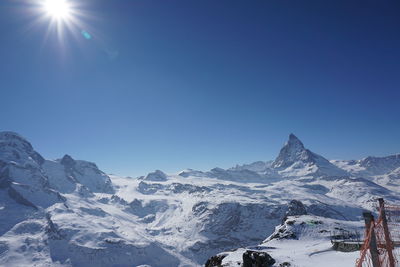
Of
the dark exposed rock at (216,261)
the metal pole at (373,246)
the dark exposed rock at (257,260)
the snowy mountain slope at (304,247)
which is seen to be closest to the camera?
the metal pole at (373,246)

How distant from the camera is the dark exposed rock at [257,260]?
50.3m

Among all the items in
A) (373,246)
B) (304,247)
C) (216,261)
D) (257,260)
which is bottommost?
(216,261)

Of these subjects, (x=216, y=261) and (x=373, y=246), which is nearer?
(x=373, y=246)

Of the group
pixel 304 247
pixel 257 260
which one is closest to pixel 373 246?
pixel 257 260

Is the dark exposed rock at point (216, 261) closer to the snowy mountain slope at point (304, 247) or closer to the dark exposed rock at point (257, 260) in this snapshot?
the snowy mountain slope at point (304, 247)

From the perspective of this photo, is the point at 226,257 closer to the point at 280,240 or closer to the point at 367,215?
the point at 280,240

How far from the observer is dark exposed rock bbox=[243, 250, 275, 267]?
50.3 meters

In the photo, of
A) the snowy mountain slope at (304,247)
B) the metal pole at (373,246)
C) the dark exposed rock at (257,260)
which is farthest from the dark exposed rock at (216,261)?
the metal pole at (373,246)

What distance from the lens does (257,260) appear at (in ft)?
166

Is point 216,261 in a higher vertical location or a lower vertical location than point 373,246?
lower

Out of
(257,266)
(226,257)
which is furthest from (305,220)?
(257,266)

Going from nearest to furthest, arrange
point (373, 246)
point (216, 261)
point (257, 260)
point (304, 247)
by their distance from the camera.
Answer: point (373, 246) < point (257, 260) < point (216, 261) < point (304, 247)

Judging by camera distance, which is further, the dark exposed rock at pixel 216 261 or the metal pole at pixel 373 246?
the dark exposed rock at pixel 216 261

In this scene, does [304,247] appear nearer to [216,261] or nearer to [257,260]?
[216,261]
